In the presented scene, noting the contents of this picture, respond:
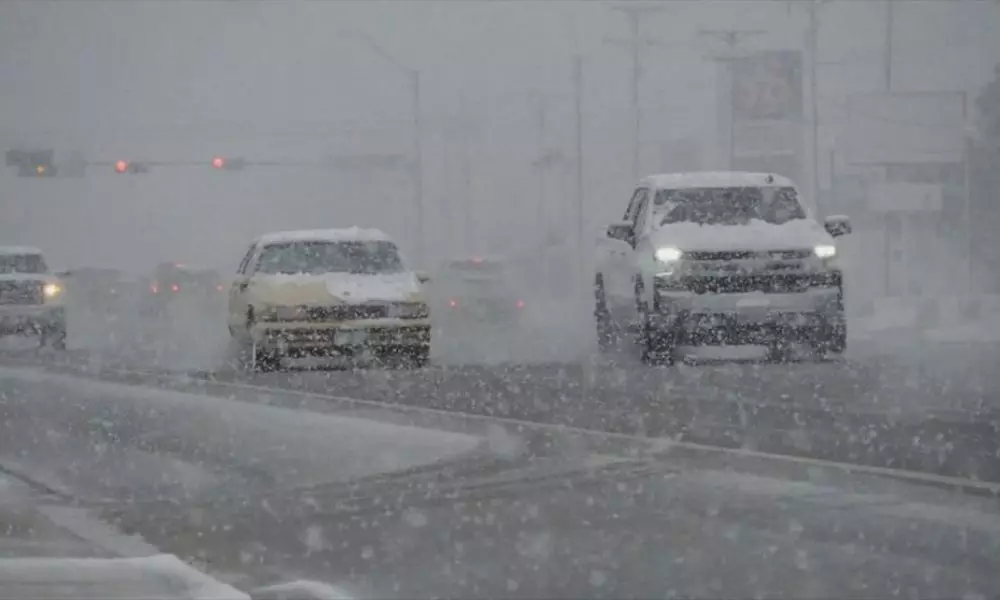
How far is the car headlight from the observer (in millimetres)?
20516

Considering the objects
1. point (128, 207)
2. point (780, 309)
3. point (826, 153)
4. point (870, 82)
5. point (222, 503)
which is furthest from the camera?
point (870, 82)

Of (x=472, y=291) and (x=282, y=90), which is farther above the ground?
(x=282, y=90)

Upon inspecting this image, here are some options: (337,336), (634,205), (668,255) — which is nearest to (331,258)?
(337,336)

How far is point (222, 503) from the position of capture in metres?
10.9

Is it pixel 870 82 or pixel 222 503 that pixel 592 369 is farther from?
pixel 870 82

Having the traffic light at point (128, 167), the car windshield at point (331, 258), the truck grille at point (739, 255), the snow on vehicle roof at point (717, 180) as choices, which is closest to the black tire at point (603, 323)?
the snow on vehicle roof at point (717, 180)

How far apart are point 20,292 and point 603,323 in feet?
33.0

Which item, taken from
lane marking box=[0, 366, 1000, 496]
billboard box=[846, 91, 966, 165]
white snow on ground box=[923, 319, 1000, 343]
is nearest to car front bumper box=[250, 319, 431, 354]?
lane marking box=[0, 366, 1000, 496]

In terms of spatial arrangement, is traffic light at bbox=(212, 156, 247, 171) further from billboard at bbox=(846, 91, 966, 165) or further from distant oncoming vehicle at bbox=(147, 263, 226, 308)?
billboard at bbox=(846, 91, 966, 165)

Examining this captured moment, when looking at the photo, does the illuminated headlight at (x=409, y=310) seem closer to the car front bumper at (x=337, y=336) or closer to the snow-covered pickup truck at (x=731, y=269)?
the car front bumper at (x=337, y=336)

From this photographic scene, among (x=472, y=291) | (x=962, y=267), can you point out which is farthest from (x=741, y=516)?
(x=962, y=267)

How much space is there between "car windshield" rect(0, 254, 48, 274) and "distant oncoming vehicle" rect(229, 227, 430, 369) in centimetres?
917

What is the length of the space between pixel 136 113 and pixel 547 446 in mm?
112845

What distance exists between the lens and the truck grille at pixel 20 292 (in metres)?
29.5
